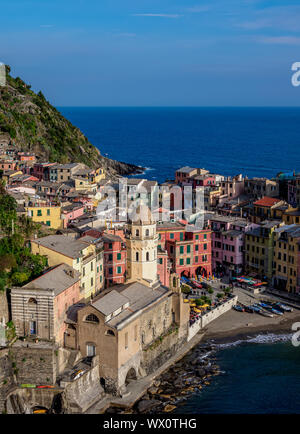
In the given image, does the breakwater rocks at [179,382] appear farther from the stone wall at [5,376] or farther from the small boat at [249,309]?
the small boat at [249,309]

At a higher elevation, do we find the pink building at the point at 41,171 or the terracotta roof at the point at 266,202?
the pink building at the point at 41,171

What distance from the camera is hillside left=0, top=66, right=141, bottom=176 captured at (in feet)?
351

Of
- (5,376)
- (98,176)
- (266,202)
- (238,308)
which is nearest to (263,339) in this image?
(238,308)

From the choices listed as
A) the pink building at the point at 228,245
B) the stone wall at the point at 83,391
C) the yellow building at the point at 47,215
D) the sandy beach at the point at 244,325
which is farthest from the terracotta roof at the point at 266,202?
the stone wall at the point at 83,391

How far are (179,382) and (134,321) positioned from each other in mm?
5622

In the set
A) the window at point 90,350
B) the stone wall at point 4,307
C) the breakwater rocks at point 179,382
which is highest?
the stone wall at point 4,307

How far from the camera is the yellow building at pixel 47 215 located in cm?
6038

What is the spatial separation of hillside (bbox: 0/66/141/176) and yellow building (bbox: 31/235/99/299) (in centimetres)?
5464

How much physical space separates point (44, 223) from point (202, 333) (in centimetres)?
1876

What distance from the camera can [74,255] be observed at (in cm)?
4753

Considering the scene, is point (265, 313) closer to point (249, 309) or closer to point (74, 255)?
point (249, 309)

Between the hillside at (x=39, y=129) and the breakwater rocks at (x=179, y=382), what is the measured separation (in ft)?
200

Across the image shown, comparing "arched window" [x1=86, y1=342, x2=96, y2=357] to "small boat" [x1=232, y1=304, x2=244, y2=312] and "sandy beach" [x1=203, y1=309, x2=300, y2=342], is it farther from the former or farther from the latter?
"small boat" [x1=232, y1=304, x2=244, y2=312]
